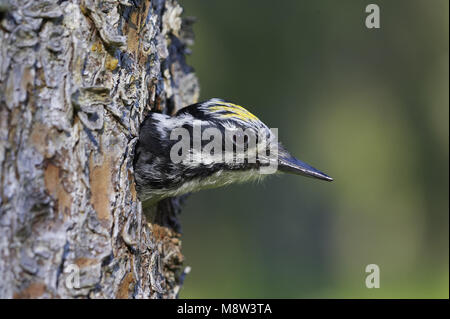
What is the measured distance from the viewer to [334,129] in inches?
364

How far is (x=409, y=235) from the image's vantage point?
28.4 ft

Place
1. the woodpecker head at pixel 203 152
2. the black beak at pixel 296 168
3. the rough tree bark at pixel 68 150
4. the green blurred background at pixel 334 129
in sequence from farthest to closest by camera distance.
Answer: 1. the green blurred background at pixel 334 129
2. the black beak at pixel 296 168
3. the woodpecker head at pixel 203 152
4. the rough tree bark at pixel 68 150

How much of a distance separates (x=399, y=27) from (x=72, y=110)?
23.1 feet

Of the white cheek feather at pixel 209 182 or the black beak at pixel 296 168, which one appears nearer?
the white cheek feather at pixel 209 182

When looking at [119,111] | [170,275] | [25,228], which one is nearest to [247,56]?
[170,275]

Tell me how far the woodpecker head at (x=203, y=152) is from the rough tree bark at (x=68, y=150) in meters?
0.16

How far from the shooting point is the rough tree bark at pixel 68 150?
2.17 meters

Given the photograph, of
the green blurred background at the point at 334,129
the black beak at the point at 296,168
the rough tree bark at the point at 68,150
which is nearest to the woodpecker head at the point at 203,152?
the black beak at the point at 296,168

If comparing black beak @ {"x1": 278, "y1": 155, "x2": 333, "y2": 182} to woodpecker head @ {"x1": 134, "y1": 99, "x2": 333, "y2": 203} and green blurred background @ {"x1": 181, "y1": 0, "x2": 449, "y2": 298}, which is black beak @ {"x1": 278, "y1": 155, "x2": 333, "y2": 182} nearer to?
woodpecker head @ {"x1": 134, "y1": 99, "x2": 333, "y2": 203}

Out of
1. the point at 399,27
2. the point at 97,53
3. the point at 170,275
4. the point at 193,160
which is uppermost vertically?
the point at 399,27

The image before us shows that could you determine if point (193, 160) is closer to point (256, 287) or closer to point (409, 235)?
point (256, 287)

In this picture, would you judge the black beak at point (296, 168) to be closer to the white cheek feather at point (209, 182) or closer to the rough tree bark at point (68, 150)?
the white cheek feather at point (209, 182)

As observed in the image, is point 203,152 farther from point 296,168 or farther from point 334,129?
point 334,129

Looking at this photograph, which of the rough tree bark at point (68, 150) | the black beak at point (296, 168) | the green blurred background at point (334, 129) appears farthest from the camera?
the green blurred background at point (334, 129)
